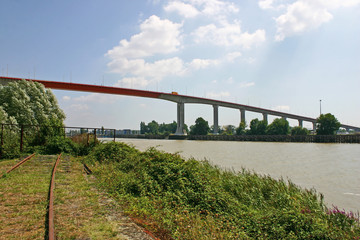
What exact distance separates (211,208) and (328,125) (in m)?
85.6

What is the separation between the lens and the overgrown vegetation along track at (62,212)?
4.76 m

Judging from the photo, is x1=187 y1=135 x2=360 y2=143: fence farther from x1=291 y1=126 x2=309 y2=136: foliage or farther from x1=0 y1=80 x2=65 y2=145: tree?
x1=0 y1=80 x2=65 y2=145: tree

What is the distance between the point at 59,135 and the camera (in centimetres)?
2106

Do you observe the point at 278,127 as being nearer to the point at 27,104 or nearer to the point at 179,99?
the point at 179,99

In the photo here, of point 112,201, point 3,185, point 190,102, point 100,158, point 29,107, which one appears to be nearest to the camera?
point 112,201

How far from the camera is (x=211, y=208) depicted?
7.58 m

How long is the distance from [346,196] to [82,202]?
12257 millimetres

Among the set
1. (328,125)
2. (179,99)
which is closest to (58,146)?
(179,99)

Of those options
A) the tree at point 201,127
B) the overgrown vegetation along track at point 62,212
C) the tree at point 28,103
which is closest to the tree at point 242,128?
the tree at point 201,127

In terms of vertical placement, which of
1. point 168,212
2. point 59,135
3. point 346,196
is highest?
point 59,135

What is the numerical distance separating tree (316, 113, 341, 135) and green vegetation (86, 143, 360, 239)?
80.0 meters

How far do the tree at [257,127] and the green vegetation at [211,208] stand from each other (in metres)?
96.4

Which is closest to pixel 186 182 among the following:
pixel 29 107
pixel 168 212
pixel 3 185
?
pixel 168 212

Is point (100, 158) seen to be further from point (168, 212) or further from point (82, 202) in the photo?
point (168, 212)
